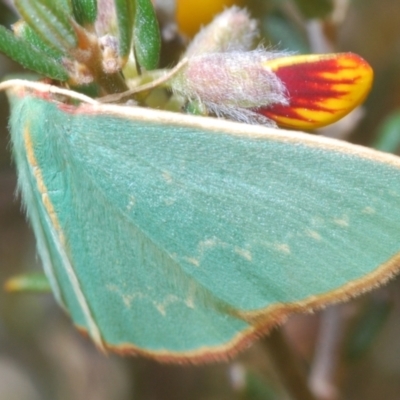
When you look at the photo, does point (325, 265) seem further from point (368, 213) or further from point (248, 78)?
point (248, 78)

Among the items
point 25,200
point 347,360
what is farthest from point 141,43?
point 347,360

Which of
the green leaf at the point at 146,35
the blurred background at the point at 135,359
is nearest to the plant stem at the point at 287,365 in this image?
the green leaf at the point at 146,35

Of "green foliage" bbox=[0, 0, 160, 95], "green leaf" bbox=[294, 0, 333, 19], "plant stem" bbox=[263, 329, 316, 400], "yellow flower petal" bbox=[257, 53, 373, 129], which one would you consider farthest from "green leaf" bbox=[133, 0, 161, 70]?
"plant stem" bbox=[263, 329, 316, 400]

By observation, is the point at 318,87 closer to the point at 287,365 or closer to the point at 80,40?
the point at 80,40

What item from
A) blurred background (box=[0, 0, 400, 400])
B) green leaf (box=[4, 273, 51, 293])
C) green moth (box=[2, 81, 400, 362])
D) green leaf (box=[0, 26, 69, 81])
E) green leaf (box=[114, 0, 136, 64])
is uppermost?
green leaf (box=[114, 0, 136, 64])

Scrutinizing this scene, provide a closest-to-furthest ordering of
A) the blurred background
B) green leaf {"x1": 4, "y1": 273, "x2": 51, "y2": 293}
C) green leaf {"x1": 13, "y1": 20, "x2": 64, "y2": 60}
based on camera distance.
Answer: green leaf {"x1": 13, "y1": 20, "x2": 64, "y2": 60}
green leaf {"x1": 4, "y1": 273, "x2": 51, "y2": 293}
the blurred background

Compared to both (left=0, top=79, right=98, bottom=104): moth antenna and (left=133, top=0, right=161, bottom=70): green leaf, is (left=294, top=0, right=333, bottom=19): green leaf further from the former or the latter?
(left=0, top=79, right=98, bottom=104): moth antenna

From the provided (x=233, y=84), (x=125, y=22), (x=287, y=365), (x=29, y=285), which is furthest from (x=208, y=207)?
(x=29, y=285)

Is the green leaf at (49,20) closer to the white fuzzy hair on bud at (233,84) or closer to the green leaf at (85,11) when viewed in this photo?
the green leaf at (85,11)
